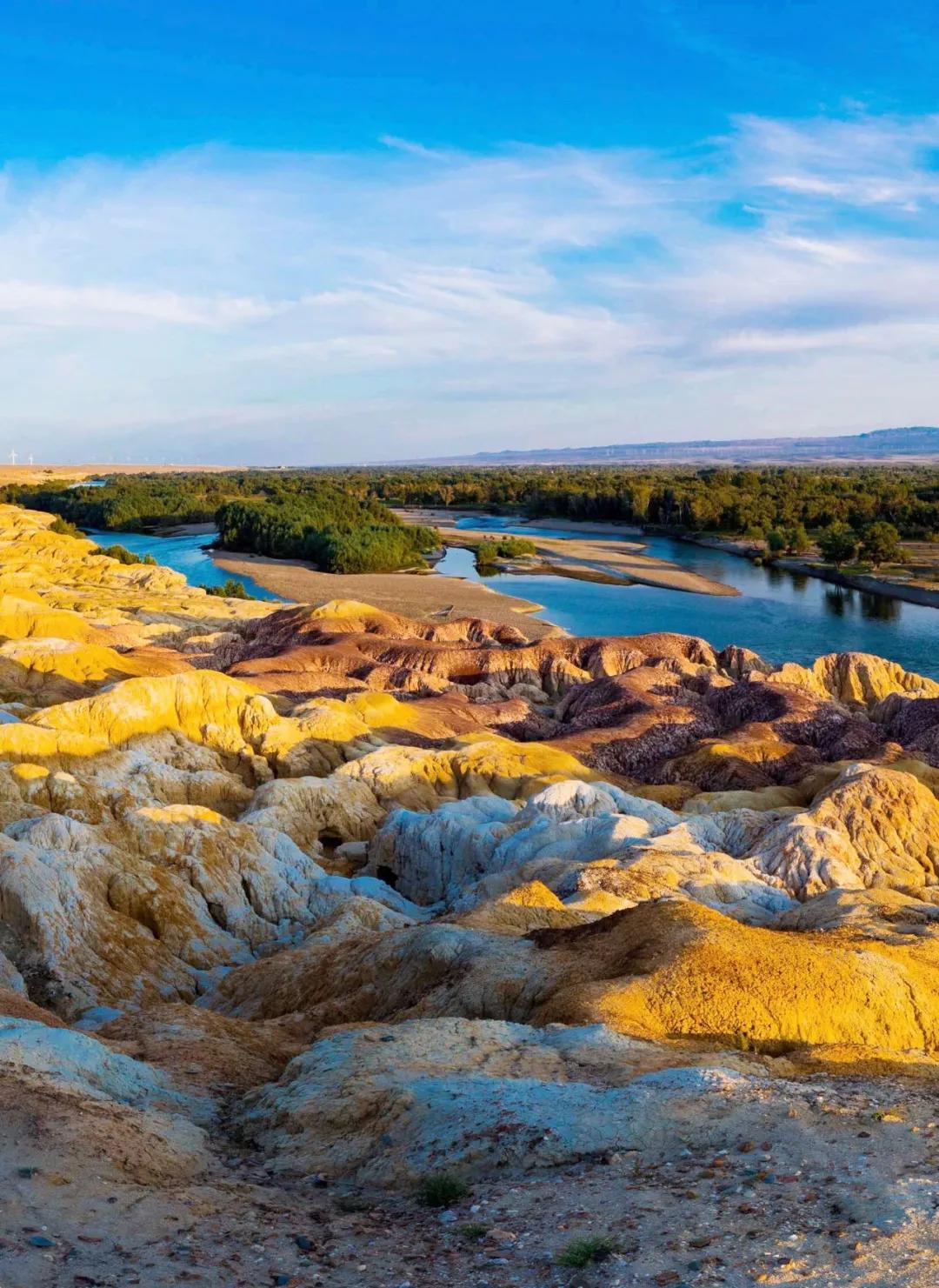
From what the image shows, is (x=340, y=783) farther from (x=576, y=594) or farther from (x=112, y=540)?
(x=112, y=540)

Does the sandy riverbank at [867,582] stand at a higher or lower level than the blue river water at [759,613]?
higher

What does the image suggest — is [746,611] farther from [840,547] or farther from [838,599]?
A: [840,547]

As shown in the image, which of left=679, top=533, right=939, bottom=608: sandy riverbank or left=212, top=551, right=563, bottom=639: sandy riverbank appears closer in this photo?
left=212, top=551, right=563, bottom=639: sandy riverbank

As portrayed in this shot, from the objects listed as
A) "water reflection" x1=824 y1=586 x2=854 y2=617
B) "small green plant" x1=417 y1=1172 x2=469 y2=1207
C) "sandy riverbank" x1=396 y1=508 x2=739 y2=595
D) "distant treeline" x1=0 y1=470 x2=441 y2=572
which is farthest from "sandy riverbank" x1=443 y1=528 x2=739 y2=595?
"small green plant" x1=417 y1=1172 x2=469 y2=1207

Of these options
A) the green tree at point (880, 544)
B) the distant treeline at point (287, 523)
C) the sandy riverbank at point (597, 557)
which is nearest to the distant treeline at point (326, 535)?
the distant treeline at point (287, 523)

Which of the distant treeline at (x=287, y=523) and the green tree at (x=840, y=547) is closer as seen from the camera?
the green tree at (x=840, y=547)

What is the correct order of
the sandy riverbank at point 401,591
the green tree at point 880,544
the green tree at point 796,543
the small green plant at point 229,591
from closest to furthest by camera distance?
the sandy riverbank at point 401,591
the small green plant at point 229,591
the green tree at point 880,544
the green tree at point 796,543

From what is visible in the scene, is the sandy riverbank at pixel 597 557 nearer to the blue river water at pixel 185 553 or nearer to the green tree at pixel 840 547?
the green tree at pixel 840 547

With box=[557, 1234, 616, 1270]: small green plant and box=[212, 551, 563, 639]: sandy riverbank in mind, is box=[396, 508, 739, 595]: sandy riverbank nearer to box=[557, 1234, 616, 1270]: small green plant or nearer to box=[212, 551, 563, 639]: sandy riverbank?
box=[212, 551, 563, 639]: sandy riverbank
